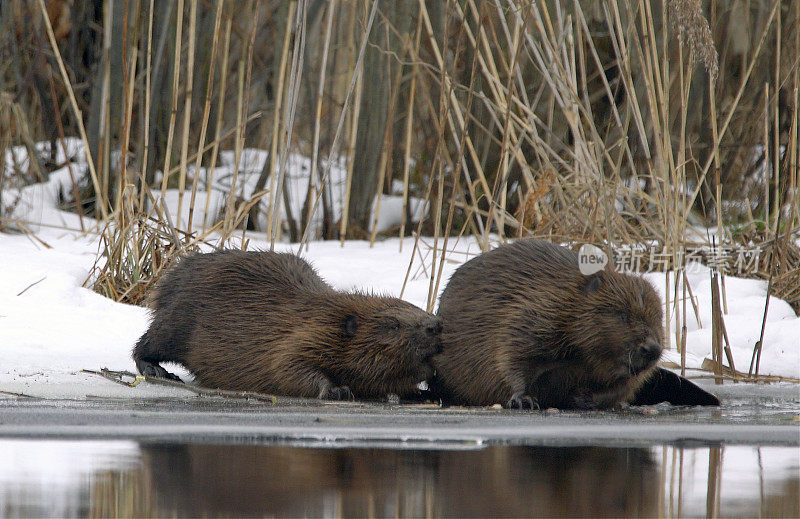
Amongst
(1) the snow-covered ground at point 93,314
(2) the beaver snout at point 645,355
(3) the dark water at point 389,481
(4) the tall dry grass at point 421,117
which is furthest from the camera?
(4) the tall dry grass at point 421,117

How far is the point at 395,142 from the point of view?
809 centimetres

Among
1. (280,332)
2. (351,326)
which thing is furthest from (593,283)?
(280,332)

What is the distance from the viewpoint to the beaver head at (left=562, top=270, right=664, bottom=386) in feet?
11.4

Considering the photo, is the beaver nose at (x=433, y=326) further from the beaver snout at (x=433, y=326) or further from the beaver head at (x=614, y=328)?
the beaver head at (x=614, y=328)

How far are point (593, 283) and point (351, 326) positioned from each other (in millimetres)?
850

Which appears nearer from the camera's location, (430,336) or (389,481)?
(389,481)

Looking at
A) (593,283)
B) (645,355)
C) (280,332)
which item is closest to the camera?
(645,355)

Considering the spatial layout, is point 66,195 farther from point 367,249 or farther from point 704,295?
point 704,295

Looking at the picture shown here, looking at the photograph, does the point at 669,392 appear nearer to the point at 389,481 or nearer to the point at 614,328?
the point at 614,328

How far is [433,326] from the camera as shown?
12.1 ft

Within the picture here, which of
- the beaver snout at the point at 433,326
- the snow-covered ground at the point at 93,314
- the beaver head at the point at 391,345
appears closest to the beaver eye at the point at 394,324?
the beaver head at the point at 391,345

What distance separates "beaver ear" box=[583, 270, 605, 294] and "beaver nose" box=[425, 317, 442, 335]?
51 cm

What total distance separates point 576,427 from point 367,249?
3.79 metres

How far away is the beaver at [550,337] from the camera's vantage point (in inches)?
138
